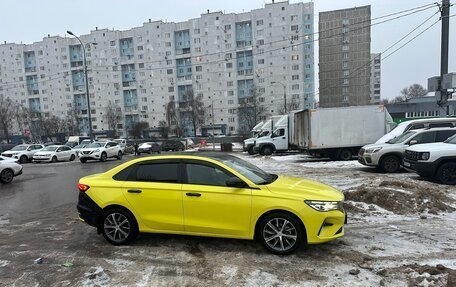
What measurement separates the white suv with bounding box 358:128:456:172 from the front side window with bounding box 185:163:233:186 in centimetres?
981

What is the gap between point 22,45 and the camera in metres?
100

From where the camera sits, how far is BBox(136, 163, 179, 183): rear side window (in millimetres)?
4941

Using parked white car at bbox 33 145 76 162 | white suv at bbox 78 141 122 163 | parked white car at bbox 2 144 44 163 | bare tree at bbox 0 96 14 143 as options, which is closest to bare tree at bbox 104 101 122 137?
bare tree at bbox 0 96 14 143

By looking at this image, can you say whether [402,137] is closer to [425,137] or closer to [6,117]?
[425,137]

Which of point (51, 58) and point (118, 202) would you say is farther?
point (51, 58)

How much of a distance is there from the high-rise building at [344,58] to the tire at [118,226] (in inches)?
3640

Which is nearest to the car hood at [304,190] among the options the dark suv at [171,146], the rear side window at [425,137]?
the rear side window at [425,137]

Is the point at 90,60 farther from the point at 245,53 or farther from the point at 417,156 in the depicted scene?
the point at 417,156

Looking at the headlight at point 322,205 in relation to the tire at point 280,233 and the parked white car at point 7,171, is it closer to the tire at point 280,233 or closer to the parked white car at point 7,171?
the tire at point 280,233

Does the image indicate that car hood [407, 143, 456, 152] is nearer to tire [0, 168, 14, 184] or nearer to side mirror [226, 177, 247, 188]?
side mirror [226, 177, 247, 188]

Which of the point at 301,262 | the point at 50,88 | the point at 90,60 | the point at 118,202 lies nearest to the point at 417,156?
the point at 301,262

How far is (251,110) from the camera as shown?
77.7 metres

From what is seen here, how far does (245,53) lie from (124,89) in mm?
38814

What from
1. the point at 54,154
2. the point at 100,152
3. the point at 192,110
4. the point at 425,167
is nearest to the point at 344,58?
the point at 192,110
